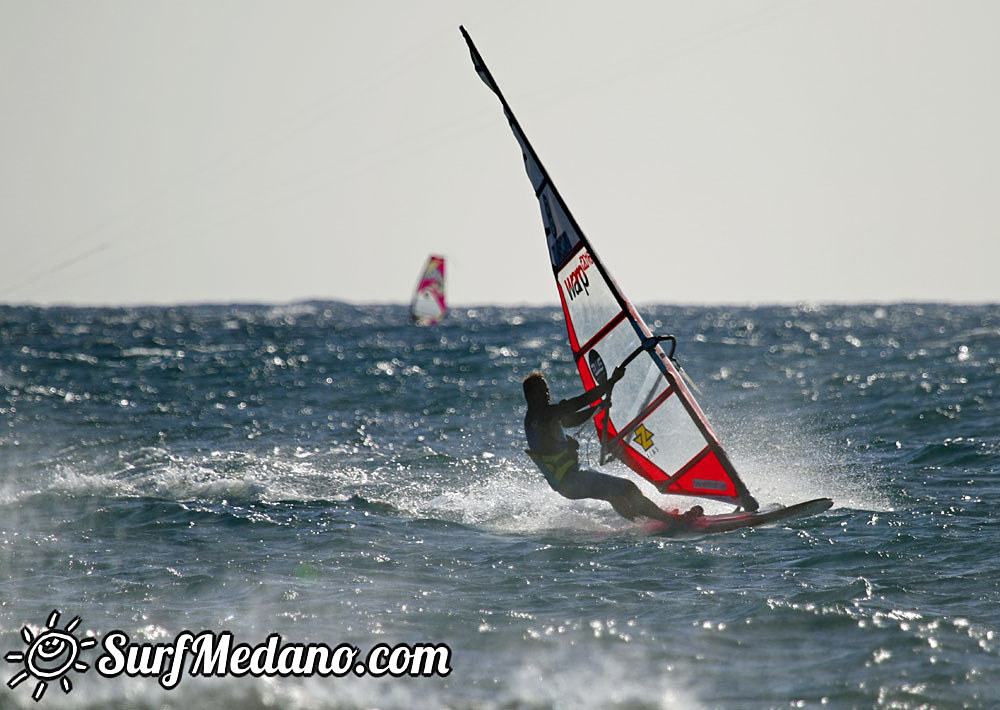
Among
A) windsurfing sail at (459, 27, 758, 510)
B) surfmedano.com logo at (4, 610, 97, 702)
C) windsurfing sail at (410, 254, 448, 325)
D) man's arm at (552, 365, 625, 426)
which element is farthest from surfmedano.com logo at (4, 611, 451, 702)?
windsurfing sail at (410, 254, 448, 325)

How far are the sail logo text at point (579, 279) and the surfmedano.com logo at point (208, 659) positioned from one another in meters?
3.73

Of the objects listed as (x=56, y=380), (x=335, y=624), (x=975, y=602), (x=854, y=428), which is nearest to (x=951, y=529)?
(x=975, y=602)

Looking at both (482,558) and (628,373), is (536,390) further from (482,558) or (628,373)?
(482,558)

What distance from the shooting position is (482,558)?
21.8ft

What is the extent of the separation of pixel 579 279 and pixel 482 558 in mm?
2549

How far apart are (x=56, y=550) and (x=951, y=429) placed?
32.0ft

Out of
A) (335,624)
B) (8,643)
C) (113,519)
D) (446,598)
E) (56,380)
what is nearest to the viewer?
(8,643)

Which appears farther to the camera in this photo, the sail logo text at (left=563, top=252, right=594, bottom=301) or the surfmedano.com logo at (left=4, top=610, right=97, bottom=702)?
the sail logo text at (left=563, top=252, right=594, bottom=301)

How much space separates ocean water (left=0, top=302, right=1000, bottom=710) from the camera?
457 centimetres

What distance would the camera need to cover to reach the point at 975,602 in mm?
5461

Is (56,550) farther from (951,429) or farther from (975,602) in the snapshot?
(951,429)

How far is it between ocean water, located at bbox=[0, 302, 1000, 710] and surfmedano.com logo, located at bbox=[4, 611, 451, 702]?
0.14 feet

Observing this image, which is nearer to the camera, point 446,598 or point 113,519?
point 446,598

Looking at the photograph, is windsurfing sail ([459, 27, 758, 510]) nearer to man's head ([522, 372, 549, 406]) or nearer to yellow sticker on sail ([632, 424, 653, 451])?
yellow sticker on sail ([632, 424, 653, 451])
